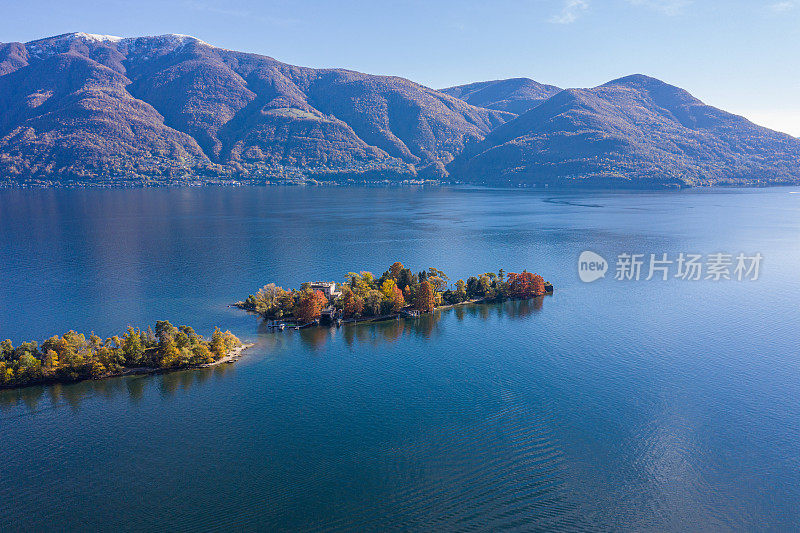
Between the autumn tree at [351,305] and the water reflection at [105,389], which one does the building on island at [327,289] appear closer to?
the autumn tree at [351,305]

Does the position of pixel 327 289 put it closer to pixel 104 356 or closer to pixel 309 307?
pixel 309 307

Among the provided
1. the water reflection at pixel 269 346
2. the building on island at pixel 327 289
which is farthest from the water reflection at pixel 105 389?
the building on island at pixel 327 289

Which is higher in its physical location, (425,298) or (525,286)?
(525,286)

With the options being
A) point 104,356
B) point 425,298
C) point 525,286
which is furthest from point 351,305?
point 104,356

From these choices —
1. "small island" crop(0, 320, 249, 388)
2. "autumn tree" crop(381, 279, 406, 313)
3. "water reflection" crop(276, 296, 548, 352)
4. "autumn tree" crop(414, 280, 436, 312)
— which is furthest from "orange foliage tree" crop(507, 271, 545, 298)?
"small island" crop(0, 320, 249, 388)

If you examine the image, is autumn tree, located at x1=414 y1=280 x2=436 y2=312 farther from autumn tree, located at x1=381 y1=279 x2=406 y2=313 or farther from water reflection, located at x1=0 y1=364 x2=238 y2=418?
water reflection, located at x1=0 y1=364 x2=238 y2=418

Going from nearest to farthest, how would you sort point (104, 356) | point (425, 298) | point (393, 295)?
point (104, 356)
point (393, 295)
point (425, 298)
